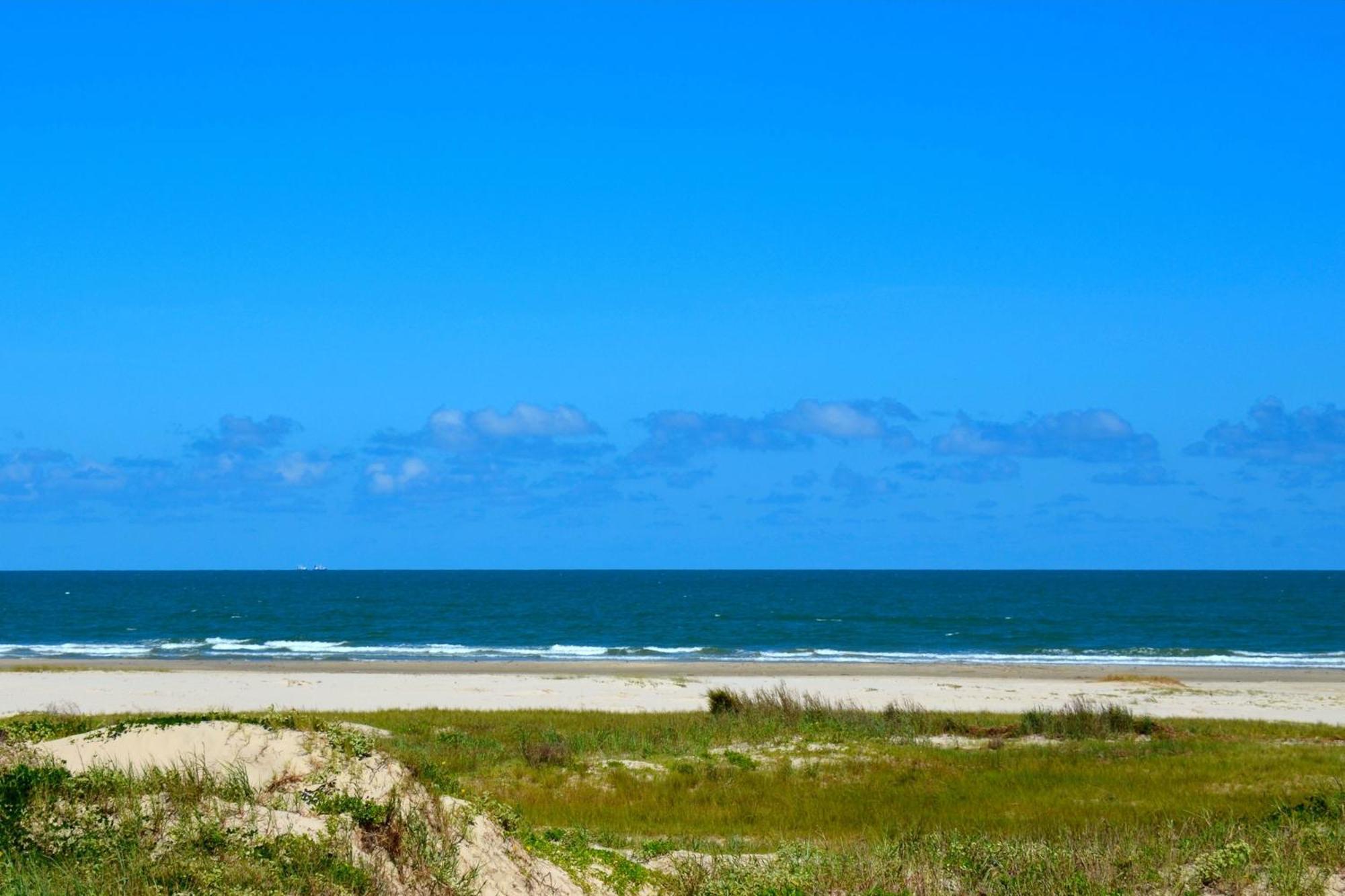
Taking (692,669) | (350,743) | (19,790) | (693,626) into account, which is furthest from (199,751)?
(693,626)

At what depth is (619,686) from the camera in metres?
38.4

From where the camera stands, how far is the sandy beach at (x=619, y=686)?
31969 mm

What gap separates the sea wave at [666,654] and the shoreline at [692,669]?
1.39 meters

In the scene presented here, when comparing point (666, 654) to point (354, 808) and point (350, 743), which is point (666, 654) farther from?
point (354, 808)

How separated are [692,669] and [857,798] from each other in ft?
110

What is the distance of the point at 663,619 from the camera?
3465 inches

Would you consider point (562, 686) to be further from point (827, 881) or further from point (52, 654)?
point (52, 654)

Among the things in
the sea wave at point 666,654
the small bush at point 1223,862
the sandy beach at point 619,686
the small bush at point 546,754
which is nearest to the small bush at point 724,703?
the sandy beach at point 619,686

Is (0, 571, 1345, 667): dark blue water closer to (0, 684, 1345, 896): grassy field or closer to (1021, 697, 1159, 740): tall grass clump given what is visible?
(1021, 697, 1159, 740): tall grass clump

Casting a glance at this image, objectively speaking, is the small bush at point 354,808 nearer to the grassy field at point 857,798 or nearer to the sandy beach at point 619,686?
the grassy field at point 857,798

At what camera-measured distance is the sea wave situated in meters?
56.6

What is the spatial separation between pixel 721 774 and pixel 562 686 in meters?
19.9

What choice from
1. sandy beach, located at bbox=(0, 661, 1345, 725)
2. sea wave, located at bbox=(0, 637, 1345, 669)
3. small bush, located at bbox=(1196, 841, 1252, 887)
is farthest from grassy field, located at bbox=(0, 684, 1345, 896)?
sea wave, located at bbox=(0, 637, 1345, 669)

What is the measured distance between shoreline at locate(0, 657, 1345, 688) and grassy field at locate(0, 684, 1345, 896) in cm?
2084
